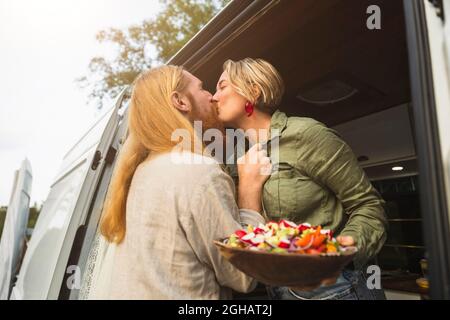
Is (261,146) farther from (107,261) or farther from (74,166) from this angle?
(74,166)

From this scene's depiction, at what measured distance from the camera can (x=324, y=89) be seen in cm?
289

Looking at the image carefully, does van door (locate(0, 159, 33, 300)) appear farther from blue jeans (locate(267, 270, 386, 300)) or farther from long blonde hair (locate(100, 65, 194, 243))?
blue jeans (locate(267, 270, 386, 300))

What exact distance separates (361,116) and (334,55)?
4.44ft

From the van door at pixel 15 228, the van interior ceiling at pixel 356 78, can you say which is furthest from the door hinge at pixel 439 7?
the van door at pixel 15 228

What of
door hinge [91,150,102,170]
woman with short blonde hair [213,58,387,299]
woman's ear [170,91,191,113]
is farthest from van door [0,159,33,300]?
woman with short blonde hair [213,58,387,299]

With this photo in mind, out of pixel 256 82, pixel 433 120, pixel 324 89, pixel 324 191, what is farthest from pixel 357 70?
pixel 433 120

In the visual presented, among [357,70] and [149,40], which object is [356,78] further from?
[149,40]

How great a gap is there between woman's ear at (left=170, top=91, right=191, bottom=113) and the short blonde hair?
29 centimetres

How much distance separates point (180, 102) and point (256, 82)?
0.44 m

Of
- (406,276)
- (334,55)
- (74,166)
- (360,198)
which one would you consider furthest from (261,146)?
(406,276)

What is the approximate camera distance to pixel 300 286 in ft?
4.21

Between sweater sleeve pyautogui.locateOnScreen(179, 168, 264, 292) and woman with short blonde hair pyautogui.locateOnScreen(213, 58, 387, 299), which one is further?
woman with short blonde hair pyautogui.locateOnScreen(213, 58, 387, 299)

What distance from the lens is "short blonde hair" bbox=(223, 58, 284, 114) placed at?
1872 millimetres

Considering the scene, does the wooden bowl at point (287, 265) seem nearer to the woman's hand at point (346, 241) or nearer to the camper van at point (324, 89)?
the woman's hand at point (346, 241)
